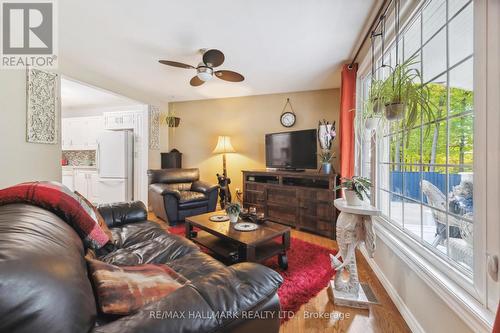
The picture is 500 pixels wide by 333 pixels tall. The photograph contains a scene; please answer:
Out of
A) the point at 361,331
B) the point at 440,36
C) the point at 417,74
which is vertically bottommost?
the point at 361,331

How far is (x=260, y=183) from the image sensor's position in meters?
3.63

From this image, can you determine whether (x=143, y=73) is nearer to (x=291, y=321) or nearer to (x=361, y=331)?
(x=291, y=321)

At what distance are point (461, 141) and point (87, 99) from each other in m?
5.90

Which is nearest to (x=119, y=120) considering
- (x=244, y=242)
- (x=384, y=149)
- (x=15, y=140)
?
(x=15, y=140)

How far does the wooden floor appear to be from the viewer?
135cm

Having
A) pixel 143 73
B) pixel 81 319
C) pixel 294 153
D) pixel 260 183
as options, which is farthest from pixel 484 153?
pixel 143 73

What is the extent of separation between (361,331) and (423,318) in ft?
1.17

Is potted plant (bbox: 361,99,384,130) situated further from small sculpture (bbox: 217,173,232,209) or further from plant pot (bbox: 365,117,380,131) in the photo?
small sculpture (bbox: 217,173,232,209)

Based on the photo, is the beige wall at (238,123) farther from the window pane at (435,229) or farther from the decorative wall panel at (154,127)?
the window pane at (435,229)

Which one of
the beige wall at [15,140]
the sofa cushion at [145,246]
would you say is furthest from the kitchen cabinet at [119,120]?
the sofa cushion at [145,246]

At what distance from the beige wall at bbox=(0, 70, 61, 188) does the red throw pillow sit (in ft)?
7.63

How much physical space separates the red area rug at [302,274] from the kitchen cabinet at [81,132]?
4885 mm

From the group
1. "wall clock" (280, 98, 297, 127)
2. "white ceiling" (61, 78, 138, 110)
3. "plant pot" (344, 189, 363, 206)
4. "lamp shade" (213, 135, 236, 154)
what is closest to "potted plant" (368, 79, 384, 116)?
"plant pot" (344, 189, 363, 206)

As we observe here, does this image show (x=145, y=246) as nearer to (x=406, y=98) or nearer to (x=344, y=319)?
(x=344, y=319)
